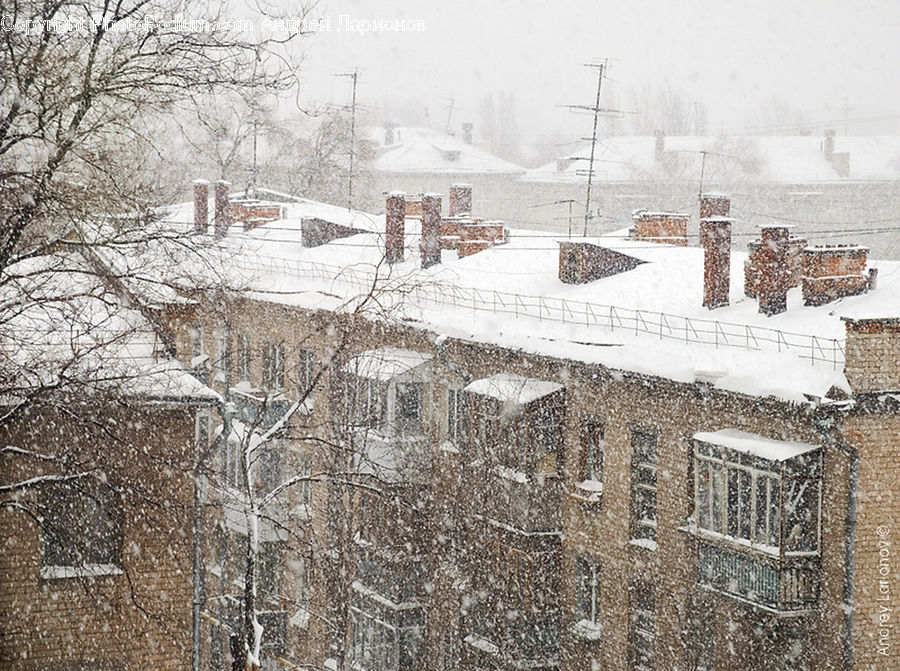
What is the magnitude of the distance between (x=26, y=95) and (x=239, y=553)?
1971 centimetres

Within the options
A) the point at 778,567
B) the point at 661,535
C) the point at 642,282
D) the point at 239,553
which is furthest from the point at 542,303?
the point at 239,553

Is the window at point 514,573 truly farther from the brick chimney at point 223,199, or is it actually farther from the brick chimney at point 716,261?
the brick chimney at point 223,199

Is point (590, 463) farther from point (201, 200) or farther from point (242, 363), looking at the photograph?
point (201, 200)

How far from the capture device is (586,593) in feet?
64.1

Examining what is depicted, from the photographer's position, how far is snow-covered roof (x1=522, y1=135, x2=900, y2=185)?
66750 millimetres

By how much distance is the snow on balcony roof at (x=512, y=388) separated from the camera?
1916 centimetres

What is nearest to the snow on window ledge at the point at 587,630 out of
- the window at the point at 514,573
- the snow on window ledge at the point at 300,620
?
the window at the point at 514,573

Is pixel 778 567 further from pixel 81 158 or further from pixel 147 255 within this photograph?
pixel 81 158

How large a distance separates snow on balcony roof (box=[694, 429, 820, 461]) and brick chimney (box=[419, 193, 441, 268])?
10988 millimetres

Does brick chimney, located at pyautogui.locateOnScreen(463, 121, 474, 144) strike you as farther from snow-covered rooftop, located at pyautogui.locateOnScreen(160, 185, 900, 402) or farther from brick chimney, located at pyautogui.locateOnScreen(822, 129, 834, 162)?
snow-covered rooftop, located at pyautogui.locateOnScreen(160, 185, 900, 402)

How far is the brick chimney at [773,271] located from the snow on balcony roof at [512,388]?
363 centimetres

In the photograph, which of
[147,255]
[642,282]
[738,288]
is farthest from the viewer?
[642,282]

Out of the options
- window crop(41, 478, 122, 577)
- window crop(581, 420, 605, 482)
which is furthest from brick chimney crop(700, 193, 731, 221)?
window crop(41, 478, 122, 577)

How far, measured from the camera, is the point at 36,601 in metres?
11.9
